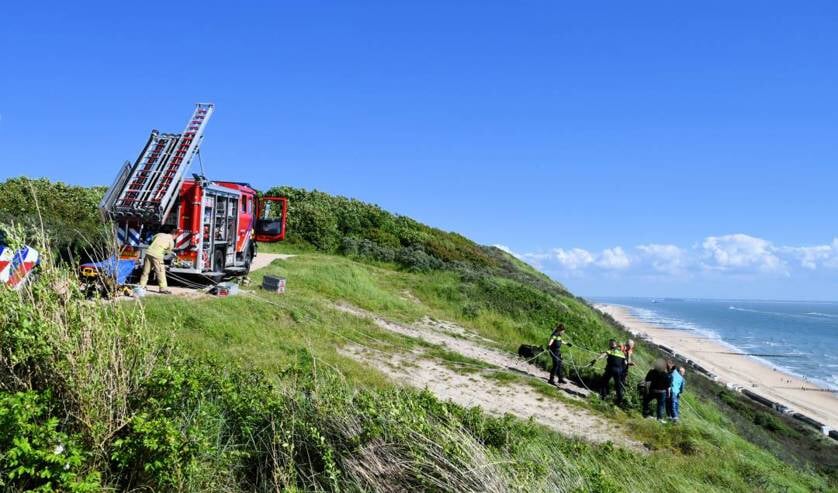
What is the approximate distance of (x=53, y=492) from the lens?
4.66m

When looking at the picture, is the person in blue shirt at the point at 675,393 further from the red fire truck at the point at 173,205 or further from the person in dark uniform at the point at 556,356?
the red fire truck at the point at 173,205

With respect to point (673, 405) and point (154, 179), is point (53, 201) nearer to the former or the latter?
point (154, 179)

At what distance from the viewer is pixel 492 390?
555 inches

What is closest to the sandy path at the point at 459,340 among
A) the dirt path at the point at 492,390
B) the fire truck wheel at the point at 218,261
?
the dirt path at the point at 492,390

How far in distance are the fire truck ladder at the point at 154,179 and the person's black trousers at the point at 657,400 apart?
1152 centimetres

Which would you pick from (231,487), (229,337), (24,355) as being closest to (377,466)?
(231,487)

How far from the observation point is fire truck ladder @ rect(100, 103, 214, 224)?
559 inches

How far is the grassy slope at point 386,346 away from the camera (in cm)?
884

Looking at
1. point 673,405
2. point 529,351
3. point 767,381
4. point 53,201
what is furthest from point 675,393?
point 767,381

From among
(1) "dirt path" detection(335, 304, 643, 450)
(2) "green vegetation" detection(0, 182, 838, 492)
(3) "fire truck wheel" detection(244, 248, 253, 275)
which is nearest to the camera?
(2) "green vegetation" detection(0, 182, 838, 492)

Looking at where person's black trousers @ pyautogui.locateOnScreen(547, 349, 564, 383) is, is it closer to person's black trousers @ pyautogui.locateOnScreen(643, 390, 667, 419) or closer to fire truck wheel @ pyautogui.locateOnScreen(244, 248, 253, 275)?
person's black trousers @ pyautogui.locateOnScreen(643, 390, 667, 419)

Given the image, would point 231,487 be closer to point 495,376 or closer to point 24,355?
point 24,355

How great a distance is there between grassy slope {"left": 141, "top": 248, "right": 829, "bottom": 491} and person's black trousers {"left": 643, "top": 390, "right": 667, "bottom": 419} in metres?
0.58

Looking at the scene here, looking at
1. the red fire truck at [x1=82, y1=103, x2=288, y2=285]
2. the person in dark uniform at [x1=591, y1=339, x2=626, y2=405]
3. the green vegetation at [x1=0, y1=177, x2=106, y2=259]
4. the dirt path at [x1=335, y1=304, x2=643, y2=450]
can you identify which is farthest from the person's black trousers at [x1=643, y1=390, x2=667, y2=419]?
the green vegetation at [x1=0, y1=177, x2=106, y2=259]
